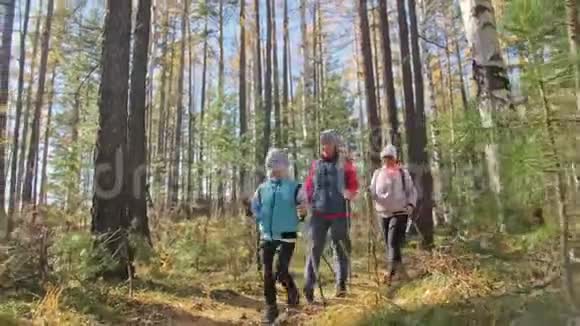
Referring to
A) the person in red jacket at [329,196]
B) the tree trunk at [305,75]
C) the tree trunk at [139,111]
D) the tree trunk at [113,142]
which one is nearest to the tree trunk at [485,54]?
the person in red jacket at [329,196]

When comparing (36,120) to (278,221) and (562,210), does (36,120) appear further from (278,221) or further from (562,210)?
(562,210)

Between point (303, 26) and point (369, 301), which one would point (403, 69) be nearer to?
point (369, 301)

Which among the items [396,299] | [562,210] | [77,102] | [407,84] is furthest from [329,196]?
[77,102]

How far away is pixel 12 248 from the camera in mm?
5191

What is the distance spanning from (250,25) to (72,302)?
22.4 m

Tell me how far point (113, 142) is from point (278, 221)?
284 centimetres

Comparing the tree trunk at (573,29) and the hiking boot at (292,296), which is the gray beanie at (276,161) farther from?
the tree trunk at (573,29)

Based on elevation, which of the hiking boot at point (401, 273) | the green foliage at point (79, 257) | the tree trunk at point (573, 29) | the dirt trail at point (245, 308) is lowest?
the dirt trail at point (245, 308)

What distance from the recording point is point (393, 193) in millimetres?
5680

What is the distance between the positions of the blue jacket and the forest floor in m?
0.65

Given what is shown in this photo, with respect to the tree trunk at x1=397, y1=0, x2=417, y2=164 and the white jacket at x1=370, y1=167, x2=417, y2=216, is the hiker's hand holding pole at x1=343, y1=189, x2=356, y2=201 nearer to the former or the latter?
the white jacket at x1=370, y1=167, x2=417, y2=216

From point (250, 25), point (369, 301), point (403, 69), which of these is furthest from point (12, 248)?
point (250, 25)

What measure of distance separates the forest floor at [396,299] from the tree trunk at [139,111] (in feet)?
6.60

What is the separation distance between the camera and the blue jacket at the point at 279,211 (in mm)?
4609
